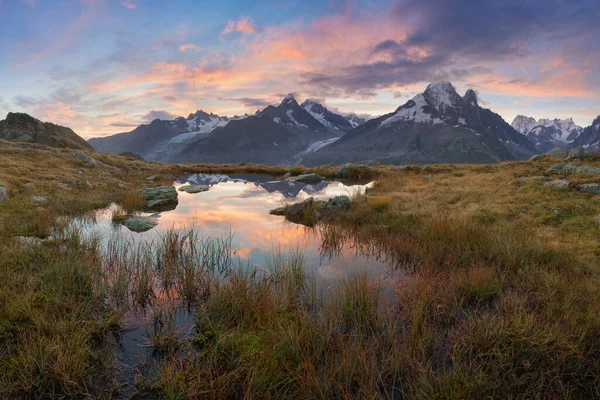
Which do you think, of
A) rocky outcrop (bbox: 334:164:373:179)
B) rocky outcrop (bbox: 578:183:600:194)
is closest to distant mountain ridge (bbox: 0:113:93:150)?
Result: rocky outcrop (bbox: 334:164:373:179)

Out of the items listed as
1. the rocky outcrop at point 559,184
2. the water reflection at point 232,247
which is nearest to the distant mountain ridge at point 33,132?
the water reflection at point 232,247

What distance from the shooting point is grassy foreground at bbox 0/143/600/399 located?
14.8ft

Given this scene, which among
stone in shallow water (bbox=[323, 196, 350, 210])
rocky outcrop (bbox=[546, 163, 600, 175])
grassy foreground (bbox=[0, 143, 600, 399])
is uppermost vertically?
rocky outcrop (bbox=[546, 163, 600, 175])

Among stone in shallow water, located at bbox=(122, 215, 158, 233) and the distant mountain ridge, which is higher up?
the distant mountain ridge

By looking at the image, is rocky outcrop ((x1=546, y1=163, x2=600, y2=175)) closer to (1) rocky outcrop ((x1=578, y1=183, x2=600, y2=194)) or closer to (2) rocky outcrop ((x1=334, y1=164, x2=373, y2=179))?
(1) rocky outcrop ((x1=578, y1=183, x2=600, y2=194))

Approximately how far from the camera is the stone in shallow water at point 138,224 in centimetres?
1449

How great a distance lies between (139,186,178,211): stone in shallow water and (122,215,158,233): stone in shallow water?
516 centimetres

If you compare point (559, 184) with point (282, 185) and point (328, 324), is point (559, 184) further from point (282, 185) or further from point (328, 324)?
point (282, 185)

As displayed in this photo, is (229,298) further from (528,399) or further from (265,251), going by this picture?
(528,399)

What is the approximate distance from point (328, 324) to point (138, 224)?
40.9ft

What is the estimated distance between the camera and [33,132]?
6662cm

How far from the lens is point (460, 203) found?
18.2 metres

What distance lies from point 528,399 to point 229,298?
5478mm

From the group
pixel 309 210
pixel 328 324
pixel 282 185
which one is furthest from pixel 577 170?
pixel 328 324
